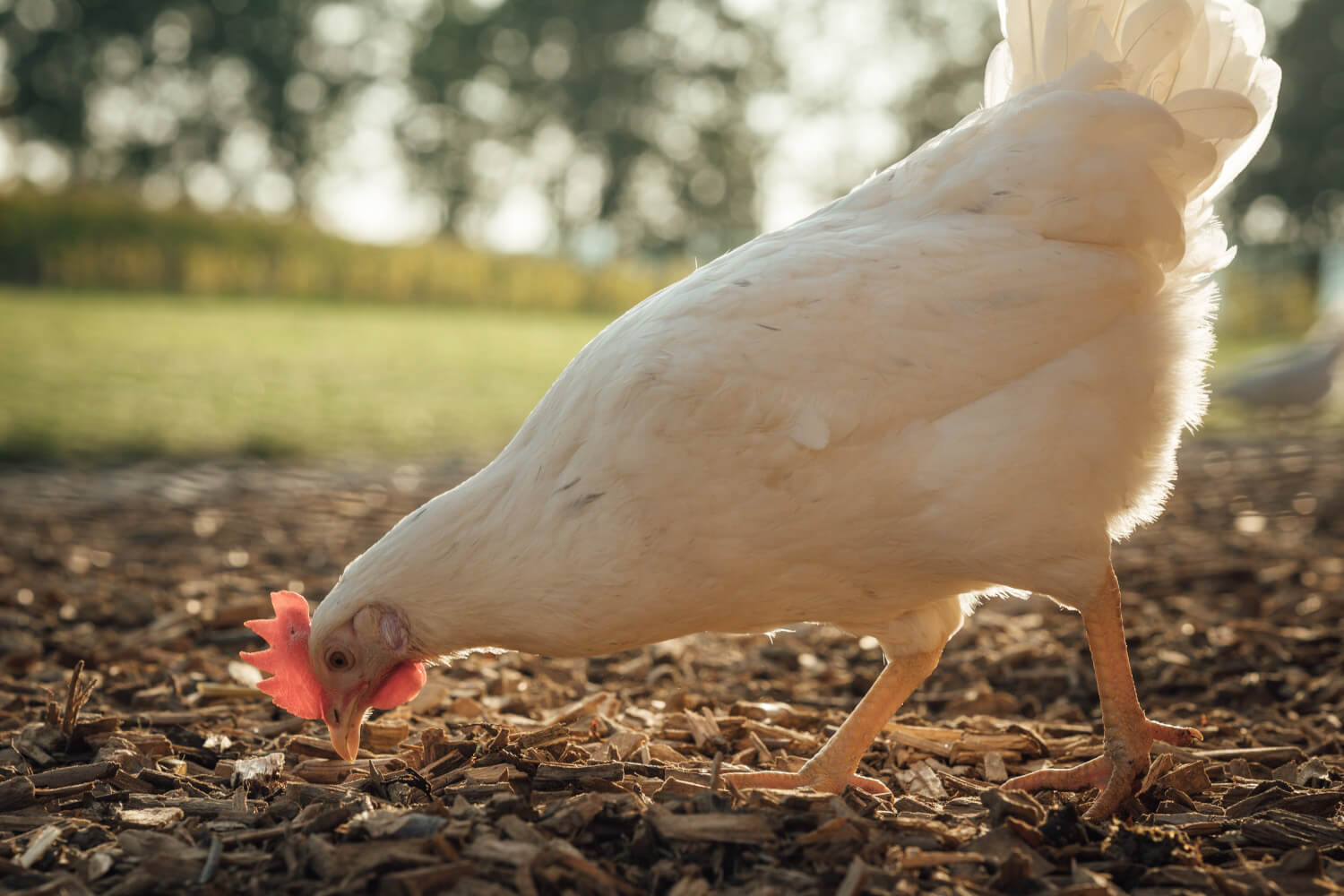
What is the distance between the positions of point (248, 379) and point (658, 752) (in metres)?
9.46

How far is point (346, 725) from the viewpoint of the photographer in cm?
263

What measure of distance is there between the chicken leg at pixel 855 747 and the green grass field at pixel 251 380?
672 cm

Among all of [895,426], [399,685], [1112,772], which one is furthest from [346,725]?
[1112,772]

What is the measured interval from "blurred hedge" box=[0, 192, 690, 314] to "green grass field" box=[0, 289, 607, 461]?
0.88 metres

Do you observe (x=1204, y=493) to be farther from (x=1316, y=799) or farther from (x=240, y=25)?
(x=240, y=25)

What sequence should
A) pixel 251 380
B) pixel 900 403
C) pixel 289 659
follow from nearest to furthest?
pixel 900 403, pixel 289 659, pixel 251 380

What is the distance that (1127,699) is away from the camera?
2.53 metres

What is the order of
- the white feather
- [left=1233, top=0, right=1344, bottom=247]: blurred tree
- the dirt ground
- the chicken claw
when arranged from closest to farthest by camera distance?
1. the dirt ground
2. the white feather
3. the chicken claw
4. [left=1233, top=0, right=1344, bottom=247]: blurred tree

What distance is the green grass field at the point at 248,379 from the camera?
8.65 meters

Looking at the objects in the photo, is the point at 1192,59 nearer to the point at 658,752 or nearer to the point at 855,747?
the point at 855,747

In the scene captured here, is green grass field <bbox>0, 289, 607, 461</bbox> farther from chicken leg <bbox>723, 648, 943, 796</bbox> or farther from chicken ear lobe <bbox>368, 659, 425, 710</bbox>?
chicken leg <bbox>723, 648, 943, 796</bbox>

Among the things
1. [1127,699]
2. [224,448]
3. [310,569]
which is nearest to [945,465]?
[1127,699]

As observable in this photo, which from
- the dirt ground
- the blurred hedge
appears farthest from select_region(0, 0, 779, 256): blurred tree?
the dirt ground

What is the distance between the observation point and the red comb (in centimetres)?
262
